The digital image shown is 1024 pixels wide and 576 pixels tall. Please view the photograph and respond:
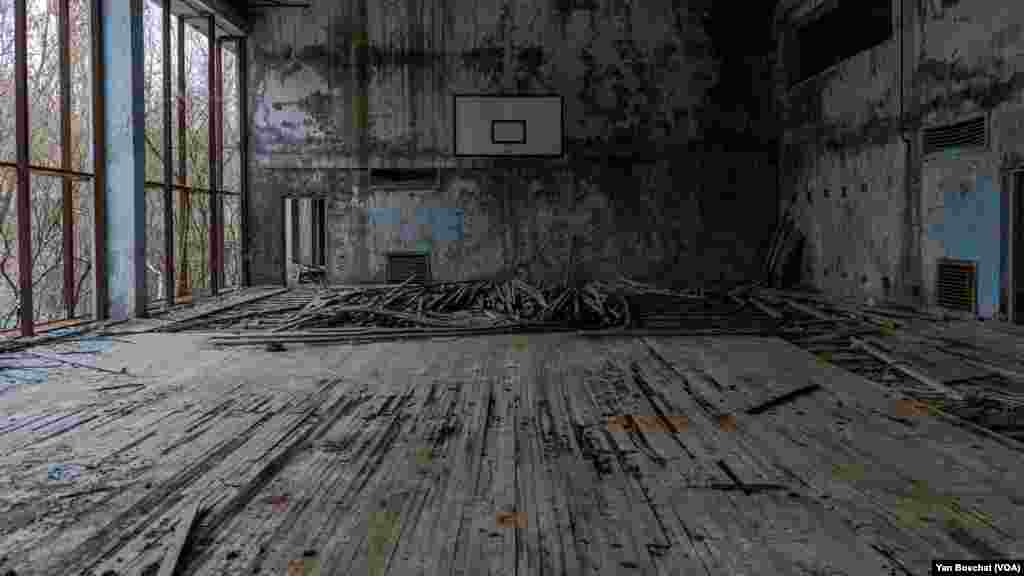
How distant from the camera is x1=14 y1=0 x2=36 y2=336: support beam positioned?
6656 mm

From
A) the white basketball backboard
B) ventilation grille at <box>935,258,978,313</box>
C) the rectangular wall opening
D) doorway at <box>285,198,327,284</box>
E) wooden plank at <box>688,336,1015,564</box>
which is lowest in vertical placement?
wooden plank at <box>688,336,1015,564</box>

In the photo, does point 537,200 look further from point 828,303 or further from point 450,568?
point 450,568

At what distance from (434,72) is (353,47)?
4.67 ft

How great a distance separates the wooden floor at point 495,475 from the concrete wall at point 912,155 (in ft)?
11.9

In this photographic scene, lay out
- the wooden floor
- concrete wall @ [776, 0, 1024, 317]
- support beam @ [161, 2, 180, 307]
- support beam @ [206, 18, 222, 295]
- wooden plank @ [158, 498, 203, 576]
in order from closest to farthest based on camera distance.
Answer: wooden plank @ [158, 498, 203, 576] → the wooden floor → concrete wall @ [776, 0, 1024, 317] → support beam @ [161, 2, 180, 307] → support beam @ [206, 18, 222, 295]

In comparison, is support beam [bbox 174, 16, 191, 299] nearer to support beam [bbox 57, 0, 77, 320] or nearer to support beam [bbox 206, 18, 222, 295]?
support beam [bbox 206, 18, 222, 295]

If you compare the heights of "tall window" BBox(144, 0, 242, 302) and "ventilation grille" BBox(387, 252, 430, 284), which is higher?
"tall window" BBox(144, 0, 242, 302)

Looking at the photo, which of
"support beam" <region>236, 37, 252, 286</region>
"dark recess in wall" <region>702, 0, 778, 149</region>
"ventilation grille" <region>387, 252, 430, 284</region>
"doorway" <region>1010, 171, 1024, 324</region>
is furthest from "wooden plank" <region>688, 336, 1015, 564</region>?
"support beam" <region>236, 37, 252, 286</region>

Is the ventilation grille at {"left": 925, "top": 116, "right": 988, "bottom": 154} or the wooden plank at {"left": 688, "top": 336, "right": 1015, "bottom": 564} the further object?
the ventilation grille at {"left": 925, "top": 116, "right": 988, "bottom": 154}

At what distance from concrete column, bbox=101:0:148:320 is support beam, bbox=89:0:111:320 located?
41mm

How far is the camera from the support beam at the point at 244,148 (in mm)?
12664

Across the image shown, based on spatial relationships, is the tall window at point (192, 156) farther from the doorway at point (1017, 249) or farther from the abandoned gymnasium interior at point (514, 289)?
the doorway at point (1017, 249)

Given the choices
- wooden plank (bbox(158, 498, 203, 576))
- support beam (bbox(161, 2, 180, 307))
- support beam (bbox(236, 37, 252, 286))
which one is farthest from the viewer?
support beam (bbox(236, 37, 252, 286))

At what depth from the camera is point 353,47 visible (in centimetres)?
1277
